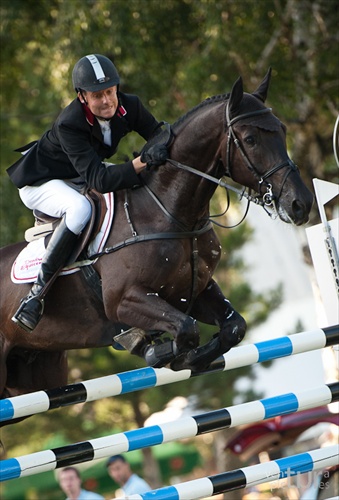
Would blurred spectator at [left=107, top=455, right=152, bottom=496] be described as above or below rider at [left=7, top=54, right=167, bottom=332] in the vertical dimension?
below

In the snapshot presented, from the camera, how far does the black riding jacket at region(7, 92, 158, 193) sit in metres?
5.50

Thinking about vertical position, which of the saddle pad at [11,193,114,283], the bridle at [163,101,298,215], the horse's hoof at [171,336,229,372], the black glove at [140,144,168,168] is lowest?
the horse's hoof at [171,336,229,372]

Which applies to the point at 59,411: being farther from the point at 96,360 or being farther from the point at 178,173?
the point at 178,173

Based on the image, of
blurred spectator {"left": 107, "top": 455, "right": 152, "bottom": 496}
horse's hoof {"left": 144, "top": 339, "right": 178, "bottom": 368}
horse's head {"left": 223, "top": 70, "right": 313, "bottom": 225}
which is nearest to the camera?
horse's head {"left": 223, "top": 70, "right": 313, "bottom": 225}

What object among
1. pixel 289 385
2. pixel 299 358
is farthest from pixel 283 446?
pixel 299 358

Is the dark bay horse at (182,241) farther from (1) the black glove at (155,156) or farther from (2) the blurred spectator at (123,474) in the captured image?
(2) the blurred spectator at (123,474)

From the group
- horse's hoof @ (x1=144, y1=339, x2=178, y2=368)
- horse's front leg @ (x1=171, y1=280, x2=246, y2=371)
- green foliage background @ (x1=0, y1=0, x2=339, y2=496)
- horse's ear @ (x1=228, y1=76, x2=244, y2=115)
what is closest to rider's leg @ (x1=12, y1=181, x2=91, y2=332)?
horse's hoof @ (x1=144, y1=339, x2=178, y2=368)

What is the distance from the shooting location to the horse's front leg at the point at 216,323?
17.8 feet

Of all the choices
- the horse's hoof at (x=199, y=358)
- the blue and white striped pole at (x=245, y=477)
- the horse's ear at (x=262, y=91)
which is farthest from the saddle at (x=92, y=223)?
the blue and white striped pole at (x=245, y=477)

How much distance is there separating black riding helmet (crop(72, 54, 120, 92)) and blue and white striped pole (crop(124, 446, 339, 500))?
7.66 feet

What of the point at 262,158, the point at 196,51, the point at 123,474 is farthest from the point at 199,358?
the point at 196,51

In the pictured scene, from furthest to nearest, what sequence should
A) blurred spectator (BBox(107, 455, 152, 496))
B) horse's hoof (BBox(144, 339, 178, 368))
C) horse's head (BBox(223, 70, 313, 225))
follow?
blurred spectator (BBox(107, 455, 152, 496)), horse's hoof (BBox(144, 339, 178, 368)), horse's head (BBox(223, 70, 313, 225))

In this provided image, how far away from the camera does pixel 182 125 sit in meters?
5.55

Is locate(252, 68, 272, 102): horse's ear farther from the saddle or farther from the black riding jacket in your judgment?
the saddle
